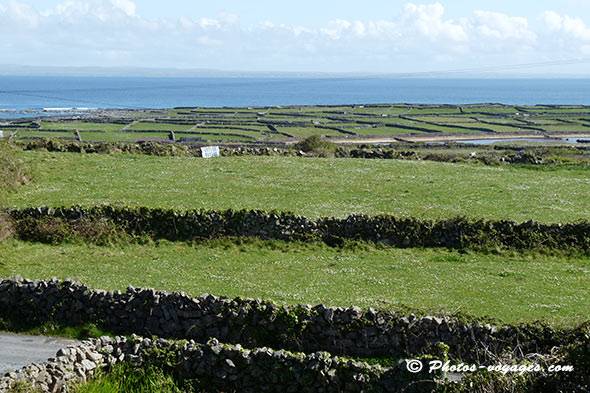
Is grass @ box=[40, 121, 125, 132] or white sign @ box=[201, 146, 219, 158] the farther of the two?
grass @ box=[40, 121, 125, 132]

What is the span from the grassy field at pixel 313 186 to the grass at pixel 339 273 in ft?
12.4

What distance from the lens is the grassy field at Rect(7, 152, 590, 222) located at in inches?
1298

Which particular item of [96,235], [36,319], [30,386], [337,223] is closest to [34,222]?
[96,235]

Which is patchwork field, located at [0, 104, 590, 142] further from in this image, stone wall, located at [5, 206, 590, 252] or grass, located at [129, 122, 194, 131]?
stone wall, located at [5, 206, 590, 252]

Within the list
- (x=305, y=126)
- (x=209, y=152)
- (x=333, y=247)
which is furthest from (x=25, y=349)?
(x=305, y=126)

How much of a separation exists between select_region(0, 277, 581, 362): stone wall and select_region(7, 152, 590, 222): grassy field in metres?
11.1

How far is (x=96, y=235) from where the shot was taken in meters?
30.2

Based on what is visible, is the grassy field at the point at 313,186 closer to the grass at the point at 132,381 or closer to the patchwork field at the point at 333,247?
the patchwork field at the point at 333,247

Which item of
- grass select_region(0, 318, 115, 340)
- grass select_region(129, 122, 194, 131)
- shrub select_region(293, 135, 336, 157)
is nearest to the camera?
grass select_region(0, 318, 115, 340)

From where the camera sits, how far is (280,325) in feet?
64.3

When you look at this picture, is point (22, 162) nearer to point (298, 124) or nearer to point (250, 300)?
point (250, 300)

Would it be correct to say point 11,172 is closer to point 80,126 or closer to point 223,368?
point 223,368

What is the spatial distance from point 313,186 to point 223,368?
2244cm

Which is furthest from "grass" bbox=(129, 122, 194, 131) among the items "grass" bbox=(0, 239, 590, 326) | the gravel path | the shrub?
the gravel path
